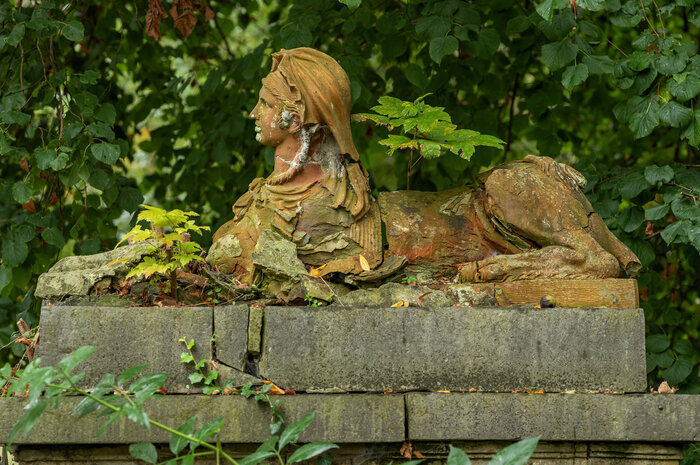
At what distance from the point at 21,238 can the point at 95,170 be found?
822 mm

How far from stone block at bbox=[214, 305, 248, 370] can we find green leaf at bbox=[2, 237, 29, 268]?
301 cm

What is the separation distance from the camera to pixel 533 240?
17.8 feet

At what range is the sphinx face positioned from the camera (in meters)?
5.59

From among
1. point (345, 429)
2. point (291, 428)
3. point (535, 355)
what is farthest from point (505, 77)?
point (291, 428)

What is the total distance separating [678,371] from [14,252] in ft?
17.4

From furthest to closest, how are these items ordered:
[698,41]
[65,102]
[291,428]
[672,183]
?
[698,41], [65,102], [672,183], [291,428]

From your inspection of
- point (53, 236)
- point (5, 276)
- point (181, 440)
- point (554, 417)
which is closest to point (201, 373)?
point (181, 440)

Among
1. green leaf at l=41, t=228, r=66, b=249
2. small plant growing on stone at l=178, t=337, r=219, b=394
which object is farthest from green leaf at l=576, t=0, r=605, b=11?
green leaf at l=41, t=228, r=66, b=249

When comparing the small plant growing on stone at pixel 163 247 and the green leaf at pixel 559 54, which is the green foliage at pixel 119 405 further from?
the green leaf at pixel 559 54

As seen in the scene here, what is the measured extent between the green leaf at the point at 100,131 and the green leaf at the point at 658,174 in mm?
3992

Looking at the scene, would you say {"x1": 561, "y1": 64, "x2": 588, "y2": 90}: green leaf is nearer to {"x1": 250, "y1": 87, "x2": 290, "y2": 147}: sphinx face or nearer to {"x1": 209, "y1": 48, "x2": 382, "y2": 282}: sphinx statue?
{"x1": 209, "y1": 48, "x2": 382, "y2": 282}: sphinx statue

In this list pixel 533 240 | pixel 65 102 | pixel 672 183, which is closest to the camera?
pixel 533 240

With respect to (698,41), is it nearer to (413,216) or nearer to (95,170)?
(413,216)

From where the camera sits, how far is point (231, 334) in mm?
4703
